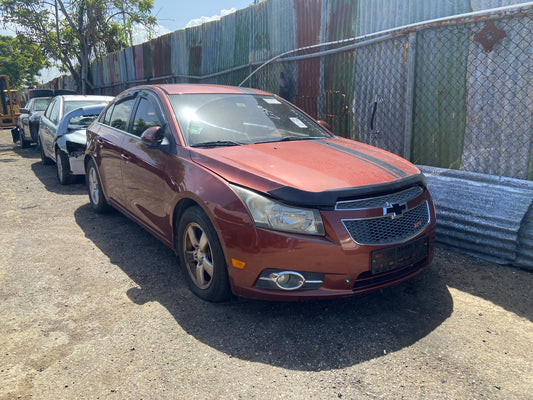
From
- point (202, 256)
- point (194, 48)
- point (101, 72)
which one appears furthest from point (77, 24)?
point (202, 256)

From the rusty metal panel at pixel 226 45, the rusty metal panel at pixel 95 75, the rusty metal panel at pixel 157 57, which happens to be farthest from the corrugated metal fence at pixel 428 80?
the rusty metal panel at pixel 95 75

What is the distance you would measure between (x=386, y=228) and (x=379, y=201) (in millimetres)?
187

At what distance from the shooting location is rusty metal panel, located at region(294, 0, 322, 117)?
6.91 m

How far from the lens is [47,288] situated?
3729 millimetres

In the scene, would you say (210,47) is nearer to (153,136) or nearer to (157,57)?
(157,57)

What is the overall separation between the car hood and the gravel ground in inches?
37.2

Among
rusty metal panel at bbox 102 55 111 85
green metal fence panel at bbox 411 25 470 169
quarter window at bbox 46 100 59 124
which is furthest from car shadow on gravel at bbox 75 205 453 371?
rusty metal panel at bbox 102 55 111 85

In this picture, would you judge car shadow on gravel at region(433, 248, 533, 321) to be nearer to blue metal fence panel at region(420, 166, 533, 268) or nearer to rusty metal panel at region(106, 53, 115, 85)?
blue metal fence panel at region(420, 166, 533, 268)

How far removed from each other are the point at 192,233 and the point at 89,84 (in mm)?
20287

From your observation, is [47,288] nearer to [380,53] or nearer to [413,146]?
[413,146]

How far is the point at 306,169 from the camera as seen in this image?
3146 mm

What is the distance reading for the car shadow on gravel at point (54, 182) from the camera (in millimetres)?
7543

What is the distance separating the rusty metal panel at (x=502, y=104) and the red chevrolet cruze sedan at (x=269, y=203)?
1465 mm

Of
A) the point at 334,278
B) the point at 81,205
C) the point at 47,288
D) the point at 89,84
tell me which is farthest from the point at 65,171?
the point at 89,84
